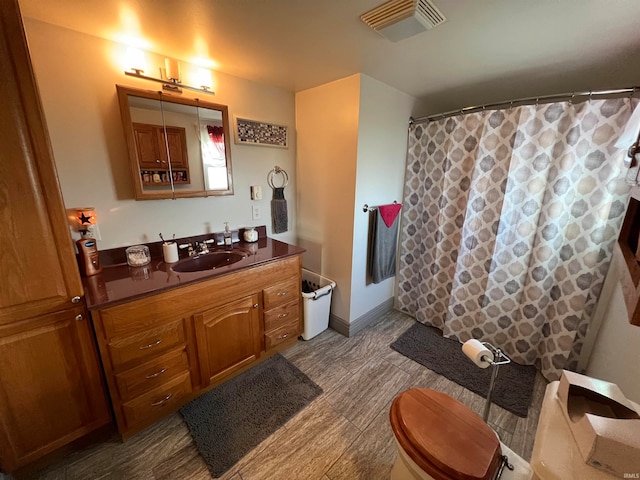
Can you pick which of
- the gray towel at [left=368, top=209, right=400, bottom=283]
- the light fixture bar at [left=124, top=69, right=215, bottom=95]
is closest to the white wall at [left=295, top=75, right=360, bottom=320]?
the gray towel at [left=368, top=209, right=400, bottom=283]

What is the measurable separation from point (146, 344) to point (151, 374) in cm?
18

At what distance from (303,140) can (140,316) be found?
71.7 inches

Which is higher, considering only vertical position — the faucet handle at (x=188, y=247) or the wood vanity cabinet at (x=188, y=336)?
the faucet handle at (x=188, y=247)

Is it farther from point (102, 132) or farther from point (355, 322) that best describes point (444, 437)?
point (102, 132)

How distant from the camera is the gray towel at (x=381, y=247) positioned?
7.24 ft

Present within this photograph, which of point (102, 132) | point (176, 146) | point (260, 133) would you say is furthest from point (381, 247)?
point (102, 132)

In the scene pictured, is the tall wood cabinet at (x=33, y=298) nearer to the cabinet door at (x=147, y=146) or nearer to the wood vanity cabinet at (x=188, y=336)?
the wood vanity cabinet at (x=188, y=336)

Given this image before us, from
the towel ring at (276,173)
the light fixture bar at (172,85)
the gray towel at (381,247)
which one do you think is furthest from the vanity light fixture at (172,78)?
the gray towel at (381,247)

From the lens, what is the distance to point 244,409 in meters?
1.56

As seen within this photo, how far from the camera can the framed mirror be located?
59.9 inches

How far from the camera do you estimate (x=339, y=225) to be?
216cm

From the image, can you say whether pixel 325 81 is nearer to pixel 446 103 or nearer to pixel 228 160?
pixel 228 160

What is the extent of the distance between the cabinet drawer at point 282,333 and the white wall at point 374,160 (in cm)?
53

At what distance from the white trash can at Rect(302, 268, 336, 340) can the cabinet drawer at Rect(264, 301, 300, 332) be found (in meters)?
0.11
